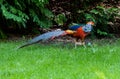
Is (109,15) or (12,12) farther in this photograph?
(109,15)

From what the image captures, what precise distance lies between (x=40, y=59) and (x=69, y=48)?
63.1 inches

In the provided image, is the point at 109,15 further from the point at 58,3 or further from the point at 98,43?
the point at 58,3

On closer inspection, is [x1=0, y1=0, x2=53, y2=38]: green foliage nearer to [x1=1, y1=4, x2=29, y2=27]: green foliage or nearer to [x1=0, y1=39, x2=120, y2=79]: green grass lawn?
[x1=1, y1=4, x2=29, y2=27]: green foliage

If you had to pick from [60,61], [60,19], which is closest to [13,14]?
[60,19]

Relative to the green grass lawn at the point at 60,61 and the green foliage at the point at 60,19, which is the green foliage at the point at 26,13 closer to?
the green foliage at the point at 60,19

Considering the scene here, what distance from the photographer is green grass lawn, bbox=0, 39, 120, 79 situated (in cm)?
704

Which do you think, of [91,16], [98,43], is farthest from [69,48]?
[91,16]

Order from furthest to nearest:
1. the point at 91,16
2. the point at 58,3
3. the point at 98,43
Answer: the point at 58,3 < the point at 91,16 < the point at 98,43

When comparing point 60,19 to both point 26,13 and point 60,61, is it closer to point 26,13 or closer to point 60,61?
point 26,13

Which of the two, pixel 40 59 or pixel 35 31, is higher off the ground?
pixel 40 59

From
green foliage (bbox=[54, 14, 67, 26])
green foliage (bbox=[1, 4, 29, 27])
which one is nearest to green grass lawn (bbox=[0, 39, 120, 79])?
green foliage (bbox=[1, 4, 29, 27])

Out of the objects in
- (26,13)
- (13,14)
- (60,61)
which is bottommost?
(26,13)

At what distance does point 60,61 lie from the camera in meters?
8.19

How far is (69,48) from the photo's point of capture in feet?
32.3
